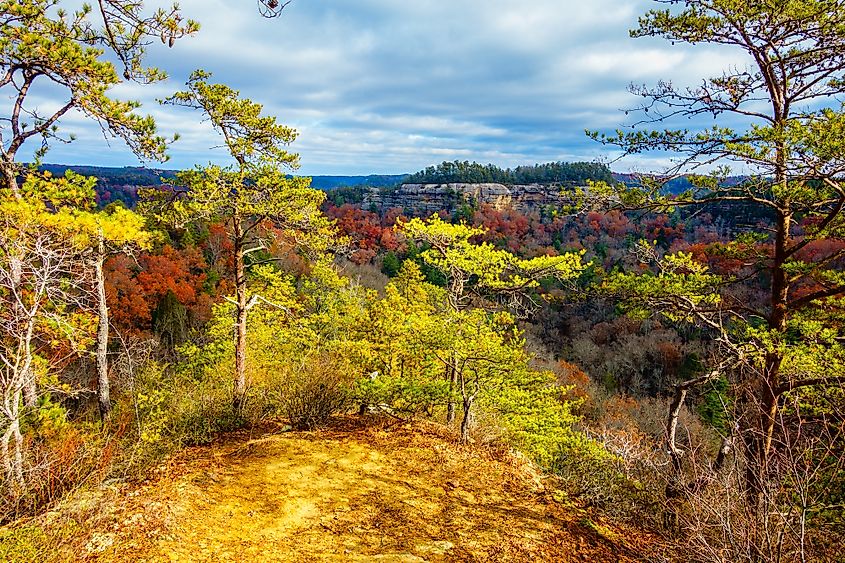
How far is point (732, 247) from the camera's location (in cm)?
647

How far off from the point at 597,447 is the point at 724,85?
544cm

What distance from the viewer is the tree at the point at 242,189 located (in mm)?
7625

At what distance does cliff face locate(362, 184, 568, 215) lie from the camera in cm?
9219

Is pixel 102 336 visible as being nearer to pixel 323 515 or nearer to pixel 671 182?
pixel 323 515

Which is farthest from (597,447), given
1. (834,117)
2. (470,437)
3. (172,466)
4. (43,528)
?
(43,528)

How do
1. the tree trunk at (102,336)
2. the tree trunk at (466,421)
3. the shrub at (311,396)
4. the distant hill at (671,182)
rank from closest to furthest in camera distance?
the distant hill at (671,182) < the tree trunk at (466,421) < the shrub at (311,396) < the tree trunk at (102,336)

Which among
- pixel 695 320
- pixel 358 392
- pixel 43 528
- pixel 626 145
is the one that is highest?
pixel 626 145

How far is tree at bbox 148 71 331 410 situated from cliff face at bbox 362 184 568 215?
268ft

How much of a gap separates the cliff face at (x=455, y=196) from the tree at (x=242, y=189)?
8173 centimetres

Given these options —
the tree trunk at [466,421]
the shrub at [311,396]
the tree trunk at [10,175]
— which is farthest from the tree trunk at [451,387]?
the tree trunk at [10,175]

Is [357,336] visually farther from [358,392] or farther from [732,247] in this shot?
[732,247]

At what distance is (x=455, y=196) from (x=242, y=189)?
A: 87.9m

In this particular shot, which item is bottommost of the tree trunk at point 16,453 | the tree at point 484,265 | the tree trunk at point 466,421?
the tree trunk at point 466,421

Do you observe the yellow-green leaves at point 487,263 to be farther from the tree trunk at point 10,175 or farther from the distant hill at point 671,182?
the tree trunk at point 10,175
